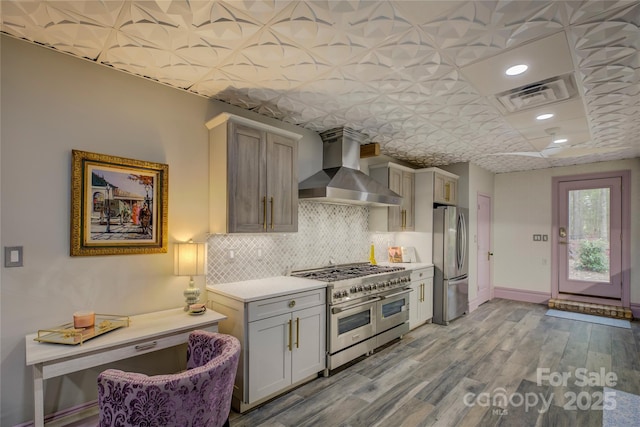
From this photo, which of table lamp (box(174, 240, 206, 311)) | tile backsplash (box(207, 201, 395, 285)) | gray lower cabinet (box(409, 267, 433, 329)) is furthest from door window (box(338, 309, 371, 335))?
table lamp (box(174, 240, 206, 311))

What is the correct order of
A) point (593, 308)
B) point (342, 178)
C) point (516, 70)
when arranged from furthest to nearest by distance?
point (593, 308), point (342, 178), point (516, 70)

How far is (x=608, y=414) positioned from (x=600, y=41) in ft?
9.37

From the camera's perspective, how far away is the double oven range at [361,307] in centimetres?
322

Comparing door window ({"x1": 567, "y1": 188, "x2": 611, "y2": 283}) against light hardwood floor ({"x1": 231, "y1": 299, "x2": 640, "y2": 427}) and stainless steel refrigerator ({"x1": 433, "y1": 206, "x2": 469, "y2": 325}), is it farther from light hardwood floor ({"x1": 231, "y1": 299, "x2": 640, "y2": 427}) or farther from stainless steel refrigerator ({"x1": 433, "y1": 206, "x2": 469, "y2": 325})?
stainless steel refrigerator ({"x1": 433, "y1": 206, "x2": 469, "y2": 325})

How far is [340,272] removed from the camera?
12.7ft

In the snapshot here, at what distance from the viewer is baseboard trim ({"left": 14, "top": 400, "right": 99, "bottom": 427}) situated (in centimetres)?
213

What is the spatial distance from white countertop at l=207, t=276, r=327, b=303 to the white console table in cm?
23

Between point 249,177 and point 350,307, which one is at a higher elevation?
→ point 249,177

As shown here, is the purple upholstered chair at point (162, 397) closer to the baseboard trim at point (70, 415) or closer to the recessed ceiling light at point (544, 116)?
the baseboard trim at point (70, 415)

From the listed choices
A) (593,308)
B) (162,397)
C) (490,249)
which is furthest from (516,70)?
(593,308)

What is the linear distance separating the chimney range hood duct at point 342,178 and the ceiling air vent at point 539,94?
62.6 inches

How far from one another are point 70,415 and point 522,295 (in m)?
7.23

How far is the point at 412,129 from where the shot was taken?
381cm

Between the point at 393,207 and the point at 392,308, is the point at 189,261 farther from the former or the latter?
the point at 393,207
